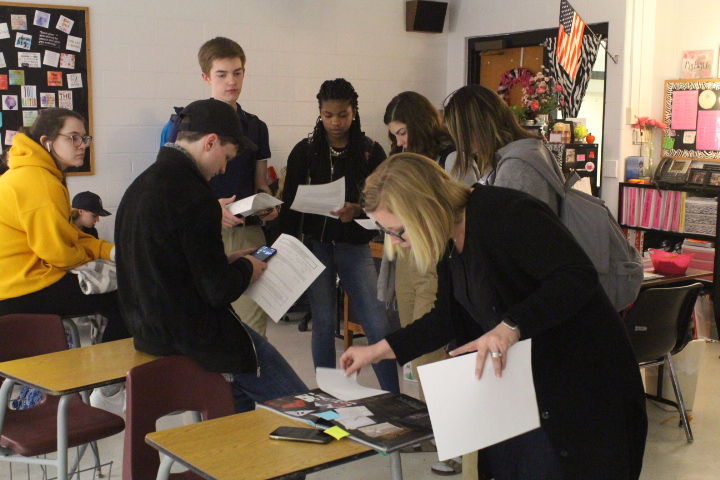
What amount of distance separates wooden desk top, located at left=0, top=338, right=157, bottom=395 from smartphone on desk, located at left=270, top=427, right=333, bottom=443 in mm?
693

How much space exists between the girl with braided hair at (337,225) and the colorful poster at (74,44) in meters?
2.47

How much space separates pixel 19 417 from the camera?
110 inches

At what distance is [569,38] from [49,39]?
11.7 feet

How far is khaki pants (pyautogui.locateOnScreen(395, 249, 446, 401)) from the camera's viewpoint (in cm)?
333

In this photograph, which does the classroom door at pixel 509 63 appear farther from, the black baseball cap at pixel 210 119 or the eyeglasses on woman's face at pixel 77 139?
the black baseball cap at pixel 210 119

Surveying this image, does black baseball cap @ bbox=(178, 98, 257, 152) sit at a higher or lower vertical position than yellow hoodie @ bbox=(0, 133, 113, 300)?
higher

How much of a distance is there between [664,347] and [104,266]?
2674mm

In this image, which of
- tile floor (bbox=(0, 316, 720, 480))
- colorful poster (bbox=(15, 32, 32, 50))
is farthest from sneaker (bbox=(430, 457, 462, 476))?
colorful poster (bbox=(15, 32, 32, 50))

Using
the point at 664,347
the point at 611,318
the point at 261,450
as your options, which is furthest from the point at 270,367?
the point at 664,347

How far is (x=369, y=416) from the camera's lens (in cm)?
193

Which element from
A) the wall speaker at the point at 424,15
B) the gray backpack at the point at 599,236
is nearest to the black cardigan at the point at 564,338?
the gray backpack at the point at 599,236

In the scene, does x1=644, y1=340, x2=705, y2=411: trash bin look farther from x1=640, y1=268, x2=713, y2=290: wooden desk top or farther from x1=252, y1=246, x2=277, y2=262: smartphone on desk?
x1=252, y1=246, x2=277, y2=262: smartphone on desk

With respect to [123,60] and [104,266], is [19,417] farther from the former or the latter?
[123,60]

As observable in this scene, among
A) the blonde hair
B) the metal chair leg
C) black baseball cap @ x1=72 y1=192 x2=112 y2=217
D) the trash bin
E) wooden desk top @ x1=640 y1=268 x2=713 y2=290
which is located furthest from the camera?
black baseball cap @ x1=72 y1=192 x2=112 y2=217
